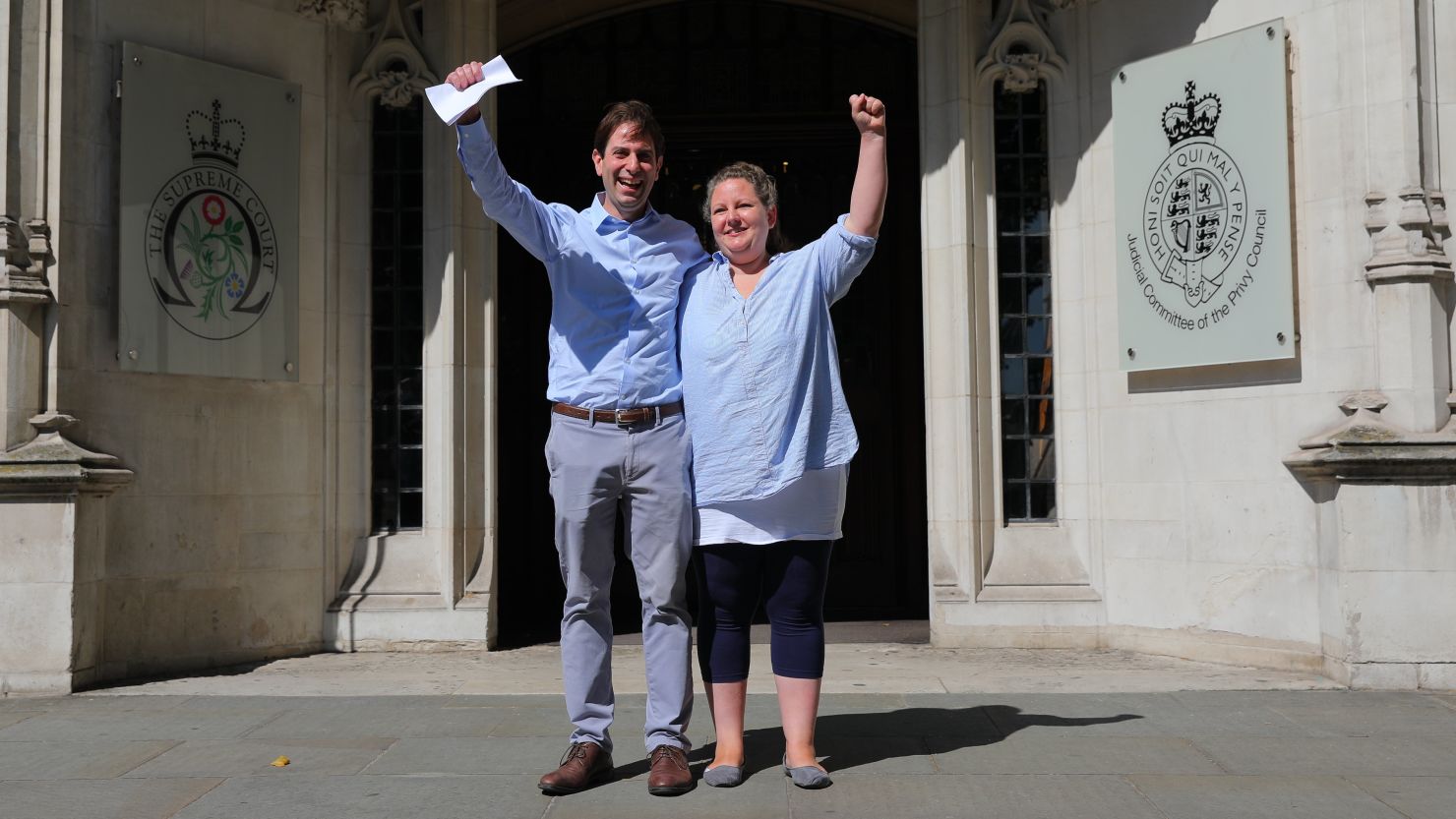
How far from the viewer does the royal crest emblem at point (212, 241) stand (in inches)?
290

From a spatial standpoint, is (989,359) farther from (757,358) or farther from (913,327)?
(757,358)

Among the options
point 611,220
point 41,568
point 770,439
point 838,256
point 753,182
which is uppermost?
point 753,182

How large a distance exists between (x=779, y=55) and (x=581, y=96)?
1.44 metres

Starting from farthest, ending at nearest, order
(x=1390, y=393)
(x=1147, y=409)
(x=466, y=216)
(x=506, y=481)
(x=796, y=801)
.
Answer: (x=506, y=481) < (x=466, y=216) < (x=1147, y=409) < (x=1390, y=393) < (x=796, y=801)

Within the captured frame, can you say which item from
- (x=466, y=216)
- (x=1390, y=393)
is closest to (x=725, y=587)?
(x=1390, y=393)

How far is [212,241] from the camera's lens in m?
7.60

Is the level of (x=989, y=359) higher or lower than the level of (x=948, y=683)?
higher

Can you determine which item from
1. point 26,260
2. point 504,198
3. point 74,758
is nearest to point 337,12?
point 26,260

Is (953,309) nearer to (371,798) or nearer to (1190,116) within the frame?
(1190,116)

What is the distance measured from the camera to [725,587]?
454 cm

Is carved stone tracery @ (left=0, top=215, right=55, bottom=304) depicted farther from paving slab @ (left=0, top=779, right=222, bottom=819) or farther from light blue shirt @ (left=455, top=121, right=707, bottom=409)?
light blue shirt @ (left=455, top=121, right=707, bottom=409)

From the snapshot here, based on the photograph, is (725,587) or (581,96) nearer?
(725,587)

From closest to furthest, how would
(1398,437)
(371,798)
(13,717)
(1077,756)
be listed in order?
(371,798) < (1077,756) < (13,717) < (1398,437)

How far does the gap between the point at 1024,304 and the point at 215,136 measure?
453 centimetres
